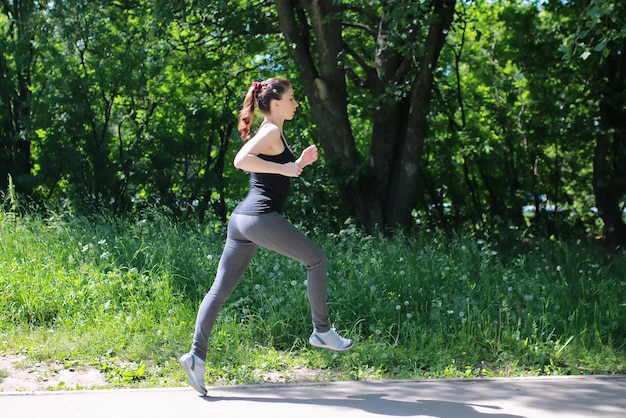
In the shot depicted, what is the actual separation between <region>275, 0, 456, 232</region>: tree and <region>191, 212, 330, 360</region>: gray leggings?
215 inches

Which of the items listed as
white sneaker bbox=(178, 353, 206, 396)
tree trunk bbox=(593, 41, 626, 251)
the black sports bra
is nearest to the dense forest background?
tree trunk bbox=(593, 41, 626, 251)

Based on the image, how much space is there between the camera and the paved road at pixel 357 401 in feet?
14.9

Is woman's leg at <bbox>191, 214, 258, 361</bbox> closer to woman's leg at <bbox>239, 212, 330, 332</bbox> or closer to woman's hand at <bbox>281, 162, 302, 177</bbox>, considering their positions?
woman's leg at <bbox>239, 212, 330, 332</bbox>

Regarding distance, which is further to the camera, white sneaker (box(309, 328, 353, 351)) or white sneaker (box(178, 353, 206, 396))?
white sneaker (box(309, 328, 353, 351))

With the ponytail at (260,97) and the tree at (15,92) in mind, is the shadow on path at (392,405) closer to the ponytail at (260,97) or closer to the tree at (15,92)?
the ponytail at (260,97)

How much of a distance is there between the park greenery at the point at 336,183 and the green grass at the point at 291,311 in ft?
0.08

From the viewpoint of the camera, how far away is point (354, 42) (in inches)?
484

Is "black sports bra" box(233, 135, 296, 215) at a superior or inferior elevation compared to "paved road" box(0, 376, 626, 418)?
superior

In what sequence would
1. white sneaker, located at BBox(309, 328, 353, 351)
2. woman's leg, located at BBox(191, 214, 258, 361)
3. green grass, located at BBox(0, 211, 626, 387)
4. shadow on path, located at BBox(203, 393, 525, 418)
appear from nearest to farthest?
shadow on path, located at BBox(203, 393, 525, 418) → woman's leg, located at BBox(191, 214, 258, 361) → white sneaker, located at BBox(309, 328, 353, 351) → green grass, located at BBox(0, 211, 626, 387)

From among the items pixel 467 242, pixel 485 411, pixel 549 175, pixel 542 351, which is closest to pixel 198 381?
pixel 485 411

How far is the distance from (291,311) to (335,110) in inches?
198

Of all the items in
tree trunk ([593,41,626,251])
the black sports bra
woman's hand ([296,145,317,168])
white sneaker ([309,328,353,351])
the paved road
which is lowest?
the paved road

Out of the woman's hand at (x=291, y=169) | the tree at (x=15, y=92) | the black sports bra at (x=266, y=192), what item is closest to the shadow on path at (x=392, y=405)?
the black sports bra at (x=266, y=192)

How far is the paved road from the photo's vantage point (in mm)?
4539
